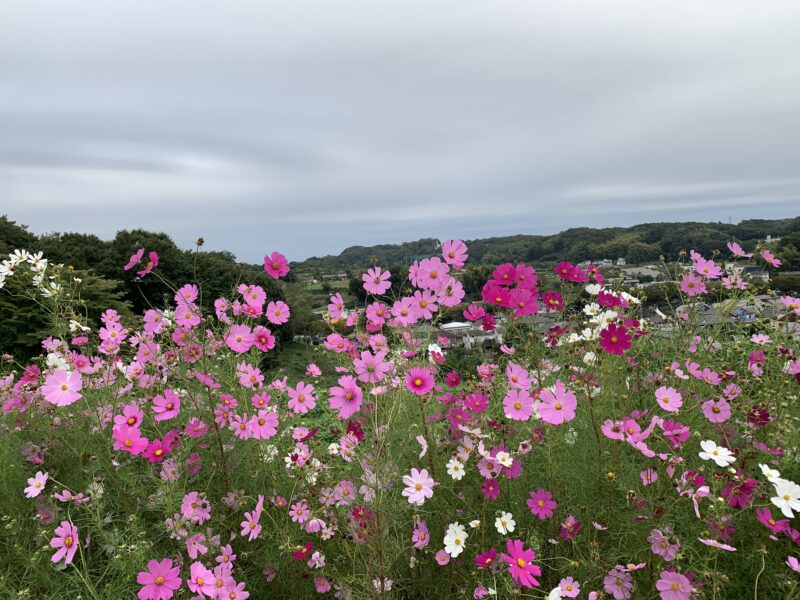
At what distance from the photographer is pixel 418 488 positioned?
1414 millimetres

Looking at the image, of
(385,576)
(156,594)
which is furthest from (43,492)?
(385,576)

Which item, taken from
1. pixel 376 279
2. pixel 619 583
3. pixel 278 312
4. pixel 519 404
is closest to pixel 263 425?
pixel 278 312

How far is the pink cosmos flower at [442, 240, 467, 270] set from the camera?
1.62 m

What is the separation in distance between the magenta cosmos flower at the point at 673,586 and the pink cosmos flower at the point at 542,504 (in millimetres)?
354

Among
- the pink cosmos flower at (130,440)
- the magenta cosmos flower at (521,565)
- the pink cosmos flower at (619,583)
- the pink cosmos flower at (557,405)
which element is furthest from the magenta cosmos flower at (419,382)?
the pink cosmos flower at (130,440)

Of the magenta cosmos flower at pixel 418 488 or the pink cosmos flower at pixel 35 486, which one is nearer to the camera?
the magenta cosmos flower at pixel 418 488

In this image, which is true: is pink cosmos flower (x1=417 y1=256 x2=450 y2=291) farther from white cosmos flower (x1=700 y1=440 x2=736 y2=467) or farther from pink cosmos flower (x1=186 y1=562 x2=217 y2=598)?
pink cosmos flower (x1=186 y1=562 x2=217 y2=598)

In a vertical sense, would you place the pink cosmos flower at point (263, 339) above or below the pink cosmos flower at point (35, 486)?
above

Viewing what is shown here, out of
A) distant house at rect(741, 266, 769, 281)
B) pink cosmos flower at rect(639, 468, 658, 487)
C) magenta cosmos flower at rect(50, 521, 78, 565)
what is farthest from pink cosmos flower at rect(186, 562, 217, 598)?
distant house at rect(741, 266, 769, 281)

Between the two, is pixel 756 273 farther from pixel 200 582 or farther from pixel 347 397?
pixel 200 582

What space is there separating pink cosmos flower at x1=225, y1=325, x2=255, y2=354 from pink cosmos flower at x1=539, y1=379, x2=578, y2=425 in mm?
1065

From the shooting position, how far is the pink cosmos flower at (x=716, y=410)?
1.54 metres

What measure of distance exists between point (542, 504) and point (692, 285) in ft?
3.80

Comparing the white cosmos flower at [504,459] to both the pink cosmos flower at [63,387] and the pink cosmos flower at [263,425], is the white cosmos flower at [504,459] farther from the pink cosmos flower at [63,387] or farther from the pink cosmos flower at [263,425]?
the pink cosmos flower at [63,387]
